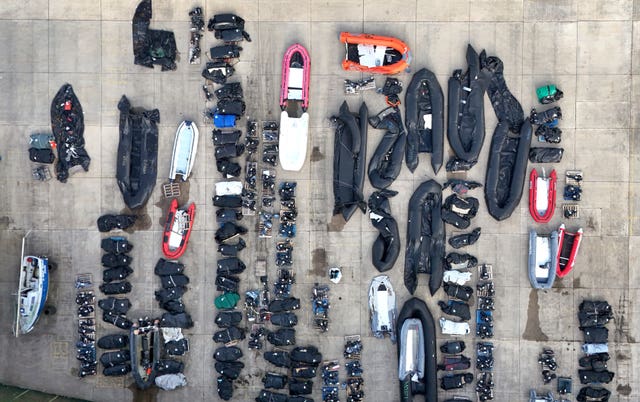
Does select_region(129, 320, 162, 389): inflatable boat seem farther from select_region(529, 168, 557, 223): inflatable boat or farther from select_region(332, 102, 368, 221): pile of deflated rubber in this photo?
select_region(529, 168, 557, 223): inflatable boat

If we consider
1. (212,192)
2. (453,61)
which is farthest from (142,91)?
(453,61)

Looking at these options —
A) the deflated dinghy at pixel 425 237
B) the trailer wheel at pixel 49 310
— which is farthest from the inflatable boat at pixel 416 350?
the trailer wheel at pixel 49 310

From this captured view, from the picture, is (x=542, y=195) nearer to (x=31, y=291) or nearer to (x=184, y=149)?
(x=184, y=149)

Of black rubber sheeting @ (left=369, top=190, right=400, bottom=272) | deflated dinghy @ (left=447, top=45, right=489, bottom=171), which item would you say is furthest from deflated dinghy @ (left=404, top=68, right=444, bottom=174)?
black rubber sheeting @ (left=369, top=190, right=400, bottom=272)

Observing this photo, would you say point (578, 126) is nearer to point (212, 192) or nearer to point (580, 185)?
point (580, 185)

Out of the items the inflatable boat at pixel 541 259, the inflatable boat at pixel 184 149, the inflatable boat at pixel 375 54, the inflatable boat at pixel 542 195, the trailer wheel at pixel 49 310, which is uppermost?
the inflatable boat at pixel 375 54

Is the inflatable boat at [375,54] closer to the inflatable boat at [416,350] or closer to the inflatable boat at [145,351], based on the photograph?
the inflatable boat at [416,350]
